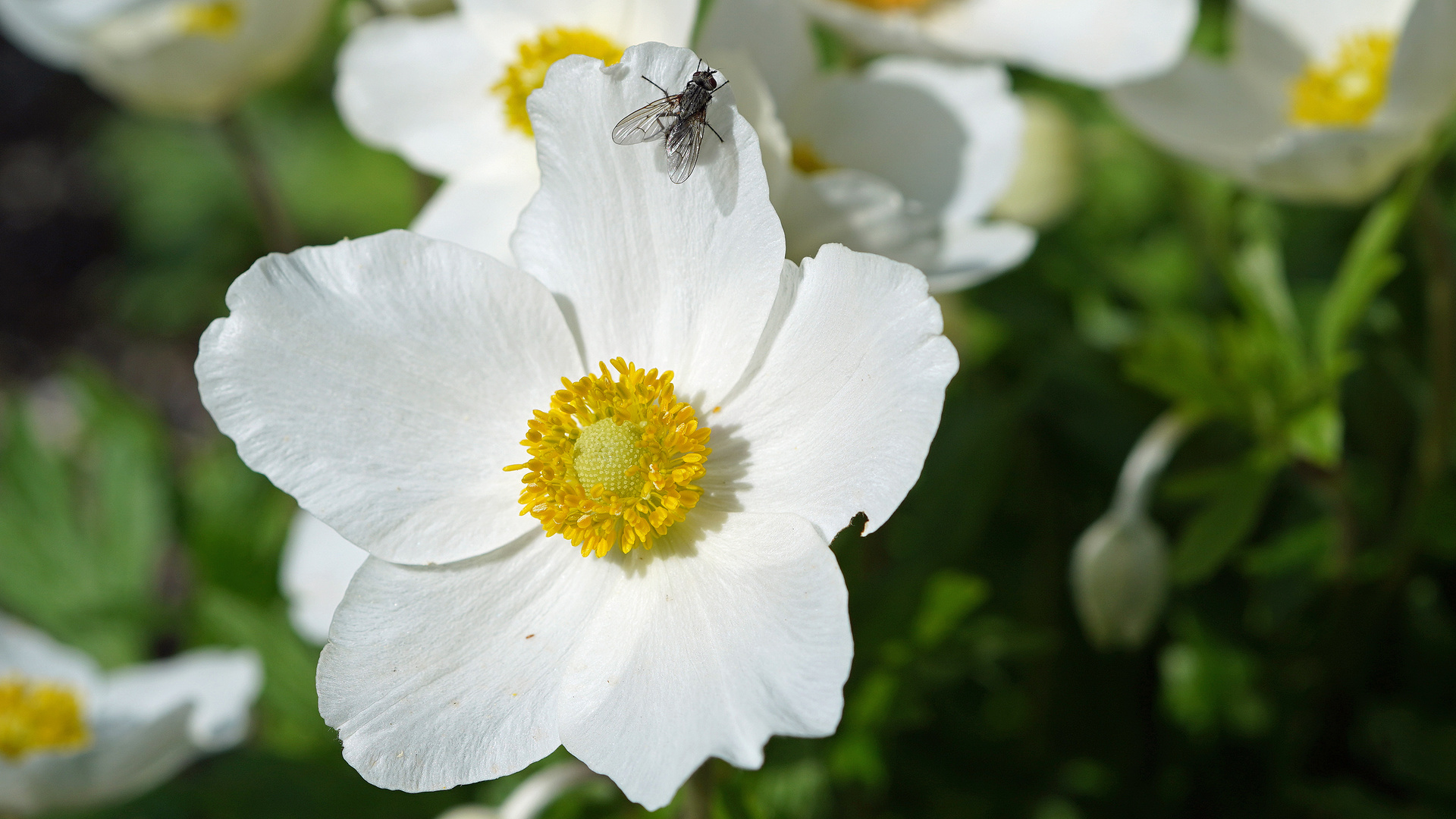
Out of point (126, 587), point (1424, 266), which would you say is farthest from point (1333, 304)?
point (126, 587)

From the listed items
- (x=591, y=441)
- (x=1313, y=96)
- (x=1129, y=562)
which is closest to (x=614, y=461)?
(x=591, y=441)

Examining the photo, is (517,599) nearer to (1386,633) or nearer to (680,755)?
(680,755)

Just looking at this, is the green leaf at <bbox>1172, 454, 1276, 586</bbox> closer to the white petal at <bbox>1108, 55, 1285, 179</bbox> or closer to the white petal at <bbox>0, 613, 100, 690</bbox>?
the white petal at <bbox>1108, 55, 1285, 179</bbox>

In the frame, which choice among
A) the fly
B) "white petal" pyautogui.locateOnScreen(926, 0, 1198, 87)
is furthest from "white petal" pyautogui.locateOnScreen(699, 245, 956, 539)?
"white petal" pyautogui.locateOnScreen(926, 0, 1198, 87)

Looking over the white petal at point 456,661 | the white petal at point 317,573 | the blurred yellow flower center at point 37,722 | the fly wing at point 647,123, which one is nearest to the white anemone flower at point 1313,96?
the fly wing at point 647,123

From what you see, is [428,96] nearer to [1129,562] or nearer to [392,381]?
[392,381]

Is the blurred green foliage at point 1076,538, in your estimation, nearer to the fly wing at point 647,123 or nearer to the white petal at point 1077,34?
the white petal at point 1077,34

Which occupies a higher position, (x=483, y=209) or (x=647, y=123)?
(x=647, y=123)
